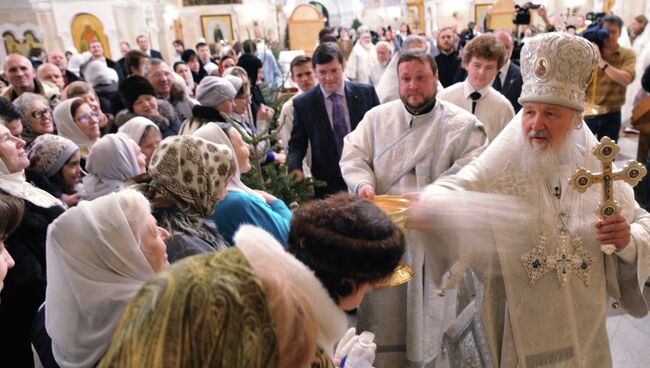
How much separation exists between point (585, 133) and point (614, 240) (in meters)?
0.52

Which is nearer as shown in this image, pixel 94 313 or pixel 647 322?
pixel 94 313

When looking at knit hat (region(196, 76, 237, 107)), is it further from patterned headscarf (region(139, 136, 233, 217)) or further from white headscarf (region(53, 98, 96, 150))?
patterned headscarf (region(139, 136, 233, 217))

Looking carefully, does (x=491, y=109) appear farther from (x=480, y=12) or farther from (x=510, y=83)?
(x=480, y=12)

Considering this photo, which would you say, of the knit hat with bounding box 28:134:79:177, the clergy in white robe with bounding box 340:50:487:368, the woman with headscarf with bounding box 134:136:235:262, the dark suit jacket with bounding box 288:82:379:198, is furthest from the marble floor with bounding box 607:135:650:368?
the knit hat with bounding box 28:134:79:177

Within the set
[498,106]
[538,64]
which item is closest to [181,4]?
[498,106]

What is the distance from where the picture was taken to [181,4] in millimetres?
23688

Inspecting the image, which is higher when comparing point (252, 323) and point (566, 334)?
point (252, 323)

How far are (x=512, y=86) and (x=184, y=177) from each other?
3.66 metres

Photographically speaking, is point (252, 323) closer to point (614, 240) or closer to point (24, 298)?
point (614, 240)

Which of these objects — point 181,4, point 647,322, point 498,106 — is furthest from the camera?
point 181,4

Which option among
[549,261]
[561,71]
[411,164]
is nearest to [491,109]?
[411,164]

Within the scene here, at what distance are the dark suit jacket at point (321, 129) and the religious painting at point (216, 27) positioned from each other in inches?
834

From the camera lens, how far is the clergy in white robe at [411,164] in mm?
2883

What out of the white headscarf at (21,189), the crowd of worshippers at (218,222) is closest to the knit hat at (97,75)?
the crowd of worshippers at (218,222)
